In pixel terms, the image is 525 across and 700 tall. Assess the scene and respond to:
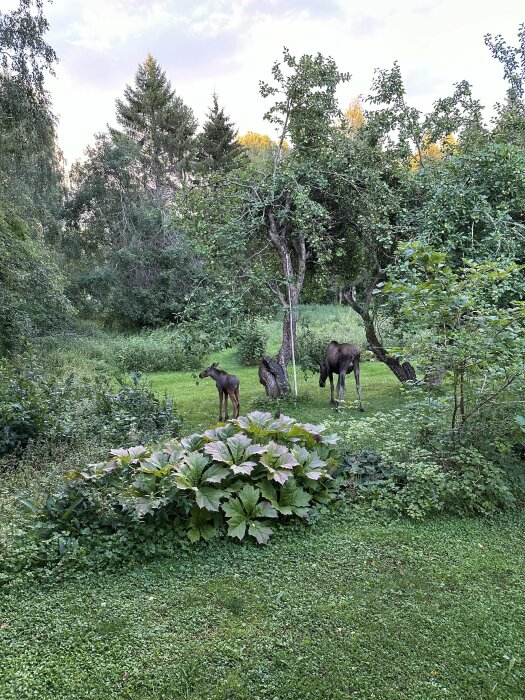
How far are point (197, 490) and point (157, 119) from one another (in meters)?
25.8

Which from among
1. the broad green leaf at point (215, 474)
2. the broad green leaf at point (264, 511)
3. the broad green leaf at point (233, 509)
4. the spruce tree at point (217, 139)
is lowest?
the broad green leaf at point (264, 511)

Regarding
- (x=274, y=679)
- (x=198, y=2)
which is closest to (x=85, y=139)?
(x=198, y=2)

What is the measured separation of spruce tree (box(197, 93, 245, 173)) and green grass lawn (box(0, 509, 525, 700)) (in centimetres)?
2595

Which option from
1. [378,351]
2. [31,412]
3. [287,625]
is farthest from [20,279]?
[287,625]

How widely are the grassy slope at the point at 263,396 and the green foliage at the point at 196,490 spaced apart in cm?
151

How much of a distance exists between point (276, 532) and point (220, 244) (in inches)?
199

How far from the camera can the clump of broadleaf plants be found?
299 centimetres

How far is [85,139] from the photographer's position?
1966 centimetres

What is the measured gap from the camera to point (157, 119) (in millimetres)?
23984

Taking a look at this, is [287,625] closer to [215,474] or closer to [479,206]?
[215,474]

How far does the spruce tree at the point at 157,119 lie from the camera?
937 inches

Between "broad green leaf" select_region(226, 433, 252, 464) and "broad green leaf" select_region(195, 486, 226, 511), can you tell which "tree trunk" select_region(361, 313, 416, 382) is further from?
"broad green leaf" select_region(195, 486, 226, 511)

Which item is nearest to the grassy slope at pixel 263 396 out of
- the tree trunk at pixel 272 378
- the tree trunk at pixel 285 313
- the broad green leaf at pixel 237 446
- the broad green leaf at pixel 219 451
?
the tree trunk at pixel 272 378

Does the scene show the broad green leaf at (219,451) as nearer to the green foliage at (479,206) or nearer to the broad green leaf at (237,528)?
the broad green leaf at (237,528)
